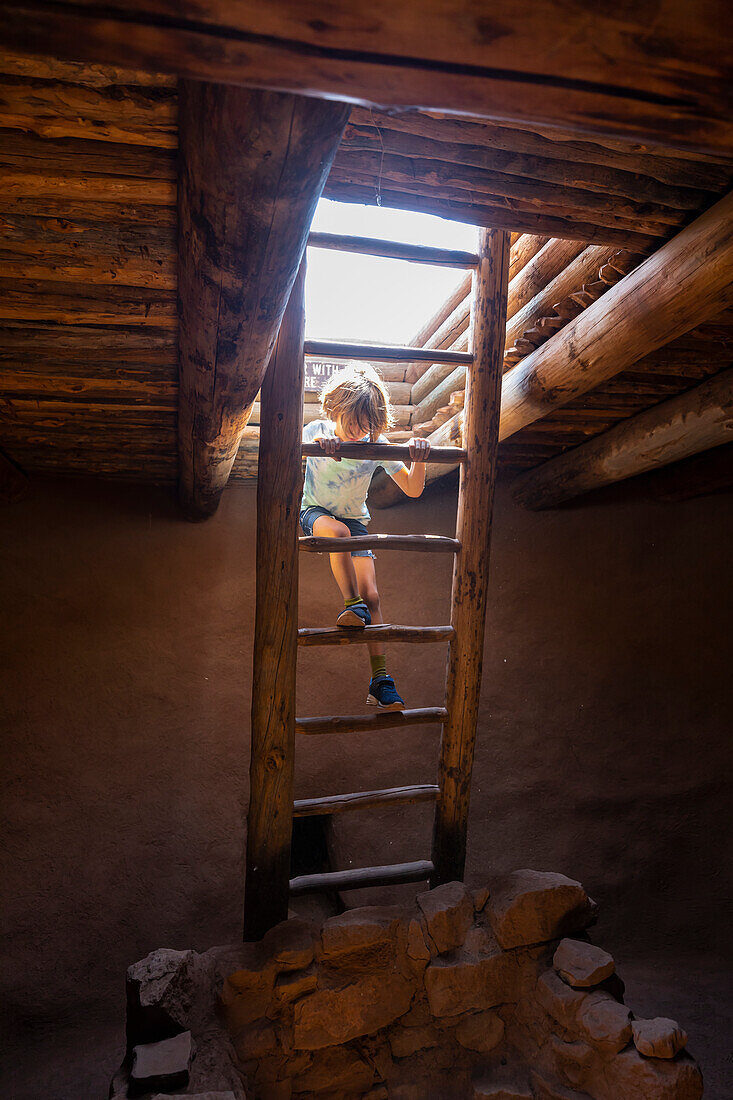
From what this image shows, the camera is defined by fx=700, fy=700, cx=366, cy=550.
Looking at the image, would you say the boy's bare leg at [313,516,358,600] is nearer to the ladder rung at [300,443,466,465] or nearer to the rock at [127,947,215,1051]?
the ladder rung at [300,443,466,465]

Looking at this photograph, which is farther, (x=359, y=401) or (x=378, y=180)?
(x=359, y=401)

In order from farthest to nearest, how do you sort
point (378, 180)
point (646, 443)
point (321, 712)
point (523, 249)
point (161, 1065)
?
point (321, 712)
point (646, 443)
point (523, 249)
point (161, 1065)
point (378, 180)

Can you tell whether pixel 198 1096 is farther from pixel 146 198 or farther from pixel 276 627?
pixel 146 198

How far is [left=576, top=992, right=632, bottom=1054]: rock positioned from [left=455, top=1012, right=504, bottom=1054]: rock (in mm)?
415

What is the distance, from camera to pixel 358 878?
2977mm

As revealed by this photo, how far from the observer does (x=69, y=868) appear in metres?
4.19

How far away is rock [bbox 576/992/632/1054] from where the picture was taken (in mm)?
2555

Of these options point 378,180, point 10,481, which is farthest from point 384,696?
point 10,481

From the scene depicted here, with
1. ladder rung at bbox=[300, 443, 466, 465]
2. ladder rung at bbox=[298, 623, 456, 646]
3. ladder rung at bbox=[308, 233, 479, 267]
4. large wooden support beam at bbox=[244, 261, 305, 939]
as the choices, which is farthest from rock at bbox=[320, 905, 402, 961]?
ladder rung at bbox=[308, 233, 479, 267]

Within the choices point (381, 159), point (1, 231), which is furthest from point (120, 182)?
point (381, 159)

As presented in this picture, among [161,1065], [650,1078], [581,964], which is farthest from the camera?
[581,964]

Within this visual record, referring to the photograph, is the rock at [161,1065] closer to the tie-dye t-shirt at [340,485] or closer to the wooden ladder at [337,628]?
the wooden ladder at [337,628]

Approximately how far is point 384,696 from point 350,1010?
1244 millimetres

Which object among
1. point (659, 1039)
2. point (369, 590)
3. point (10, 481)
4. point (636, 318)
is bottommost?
point (659, 1039)
